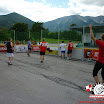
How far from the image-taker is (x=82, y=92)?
4402 millimetres

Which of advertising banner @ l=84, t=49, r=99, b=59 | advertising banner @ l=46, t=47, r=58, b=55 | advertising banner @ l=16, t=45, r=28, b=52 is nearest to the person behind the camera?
advertising banner @ l=84, t=49, r=99, b=59

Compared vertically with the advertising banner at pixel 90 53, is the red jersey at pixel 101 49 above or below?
above

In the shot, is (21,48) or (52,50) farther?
(21,48)

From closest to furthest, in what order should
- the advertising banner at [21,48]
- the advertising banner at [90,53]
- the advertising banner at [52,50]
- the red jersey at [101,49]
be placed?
1. the red jersey at [101,49]
2. the advertising banner at [90,53]
3. the advertising banner at [52,50]
4. the advertising banner at [21,48]

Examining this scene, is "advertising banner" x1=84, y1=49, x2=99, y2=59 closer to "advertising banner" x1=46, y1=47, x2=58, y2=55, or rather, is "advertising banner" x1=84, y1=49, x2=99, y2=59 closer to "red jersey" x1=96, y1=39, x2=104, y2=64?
"advertising banner" x1=46, y1=47, x2=58, y2=55

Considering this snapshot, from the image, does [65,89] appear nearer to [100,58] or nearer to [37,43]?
[100,58]

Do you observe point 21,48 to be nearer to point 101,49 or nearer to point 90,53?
point 90,53

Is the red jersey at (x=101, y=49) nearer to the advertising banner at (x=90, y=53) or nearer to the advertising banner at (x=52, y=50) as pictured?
the advertising banner at (x=90, y=53)

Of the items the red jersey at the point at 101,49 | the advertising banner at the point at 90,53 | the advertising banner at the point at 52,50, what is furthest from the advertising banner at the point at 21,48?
the red jersey at the point at 101,49

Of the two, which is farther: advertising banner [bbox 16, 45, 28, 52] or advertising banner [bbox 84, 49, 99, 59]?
advertising banner [bbox 16, 45, 28, 52]

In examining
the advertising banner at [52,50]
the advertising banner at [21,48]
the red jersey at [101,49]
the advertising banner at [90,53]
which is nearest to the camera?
the red jersey at [101,49]

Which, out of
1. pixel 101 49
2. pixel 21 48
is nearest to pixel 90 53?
pixel 101 49

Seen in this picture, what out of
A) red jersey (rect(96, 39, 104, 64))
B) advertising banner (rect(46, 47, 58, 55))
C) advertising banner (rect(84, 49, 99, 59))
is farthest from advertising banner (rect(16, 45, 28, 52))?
red jersey (rect(96, 39, 104, 64))

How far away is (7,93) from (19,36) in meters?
16.4
